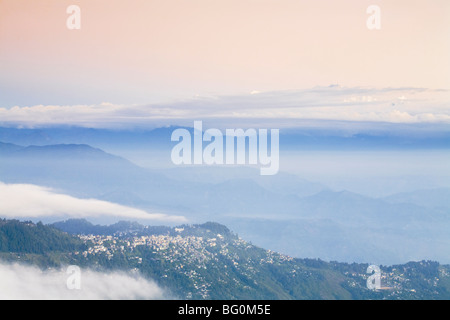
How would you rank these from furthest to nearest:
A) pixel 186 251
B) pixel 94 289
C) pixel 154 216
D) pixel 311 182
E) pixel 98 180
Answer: pixel 311 182
pixel 98 180
pixel 154 216
pixel 186 251
pixel 94 289

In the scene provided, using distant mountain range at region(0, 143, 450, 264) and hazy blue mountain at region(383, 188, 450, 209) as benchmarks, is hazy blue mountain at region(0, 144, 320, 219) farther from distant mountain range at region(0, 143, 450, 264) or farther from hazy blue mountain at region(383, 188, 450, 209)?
hazy blue mountain at region(383, 188, 450, 209)

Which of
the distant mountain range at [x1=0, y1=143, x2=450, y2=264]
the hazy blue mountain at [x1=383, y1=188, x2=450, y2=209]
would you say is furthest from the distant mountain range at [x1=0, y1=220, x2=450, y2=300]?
the hazy blue mountain at [x1=383, y1=188, x2=450, y2=209]

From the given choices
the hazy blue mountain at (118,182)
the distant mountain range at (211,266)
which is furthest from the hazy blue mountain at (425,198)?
the distant mountain range at (211,266)

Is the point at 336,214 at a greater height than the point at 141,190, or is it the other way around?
the point at 141,190

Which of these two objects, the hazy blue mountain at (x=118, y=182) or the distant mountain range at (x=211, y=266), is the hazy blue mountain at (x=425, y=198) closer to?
the hazy blue mountain at (x=118, y=182)
